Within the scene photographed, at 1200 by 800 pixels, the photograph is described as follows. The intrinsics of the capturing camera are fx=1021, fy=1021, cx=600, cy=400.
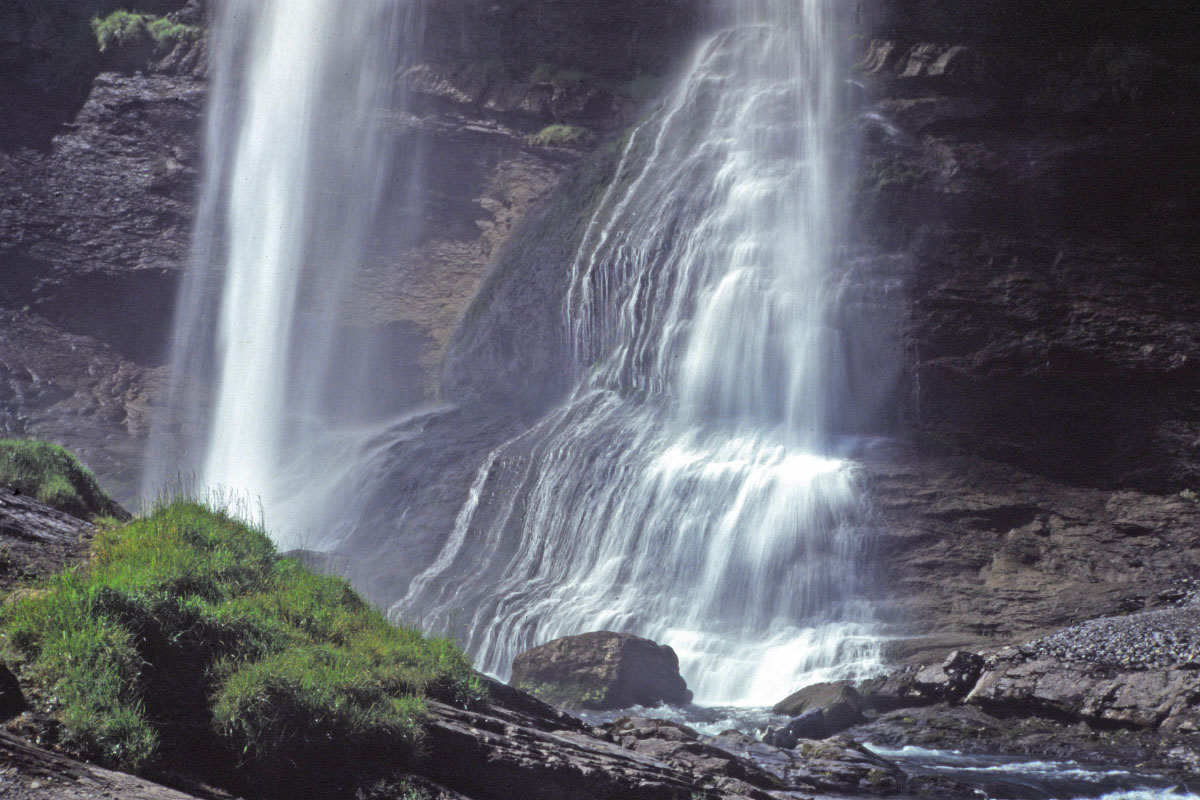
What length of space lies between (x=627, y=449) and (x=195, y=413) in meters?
17.3

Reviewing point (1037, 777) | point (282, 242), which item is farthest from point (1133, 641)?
point (282, 242)

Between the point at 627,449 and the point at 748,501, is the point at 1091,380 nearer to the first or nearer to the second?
the point at 748,501

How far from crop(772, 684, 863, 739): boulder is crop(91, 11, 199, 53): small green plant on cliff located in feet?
117

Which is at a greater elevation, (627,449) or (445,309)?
(445,309)

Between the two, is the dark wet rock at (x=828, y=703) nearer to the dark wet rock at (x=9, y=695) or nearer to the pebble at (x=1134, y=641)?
the pebble at (x=1134, y=641)

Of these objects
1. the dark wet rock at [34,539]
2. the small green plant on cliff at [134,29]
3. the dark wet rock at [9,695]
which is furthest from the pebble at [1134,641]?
the small green plant on cliff at [134,29]

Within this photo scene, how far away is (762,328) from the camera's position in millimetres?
23031

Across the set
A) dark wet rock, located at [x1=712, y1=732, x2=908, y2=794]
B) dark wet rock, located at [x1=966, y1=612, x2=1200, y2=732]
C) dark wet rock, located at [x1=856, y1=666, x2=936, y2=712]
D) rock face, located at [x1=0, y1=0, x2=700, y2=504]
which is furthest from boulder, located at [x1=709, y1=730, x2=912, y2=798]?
rock face, located at [x1=0, y1=0, x2=700, y2=504]

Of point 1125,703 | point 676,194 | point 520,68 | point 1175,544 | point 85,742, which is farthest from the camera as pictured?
point 520,68

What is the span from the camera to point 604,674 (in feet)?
49.1

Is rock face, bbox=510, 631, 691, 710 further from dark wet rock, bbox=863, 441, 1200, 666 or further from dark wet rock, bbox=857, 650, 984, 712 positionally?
dark wet rock, bbox=863, 441, 1200, 666

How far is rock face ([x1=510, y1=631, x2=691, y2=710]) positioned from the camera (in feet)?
48.6

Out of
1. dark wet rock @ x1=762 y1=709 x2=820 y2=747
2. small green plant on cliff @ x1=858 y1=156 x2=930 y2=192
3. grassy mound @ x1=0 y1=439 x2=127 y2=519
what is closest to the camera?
grassy mound @ x1=0 y1=439 x2=127 y2=519

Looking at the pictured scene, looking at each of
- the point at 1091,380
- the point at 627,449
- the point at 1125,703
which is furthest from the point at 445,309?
the point at 1125,703
